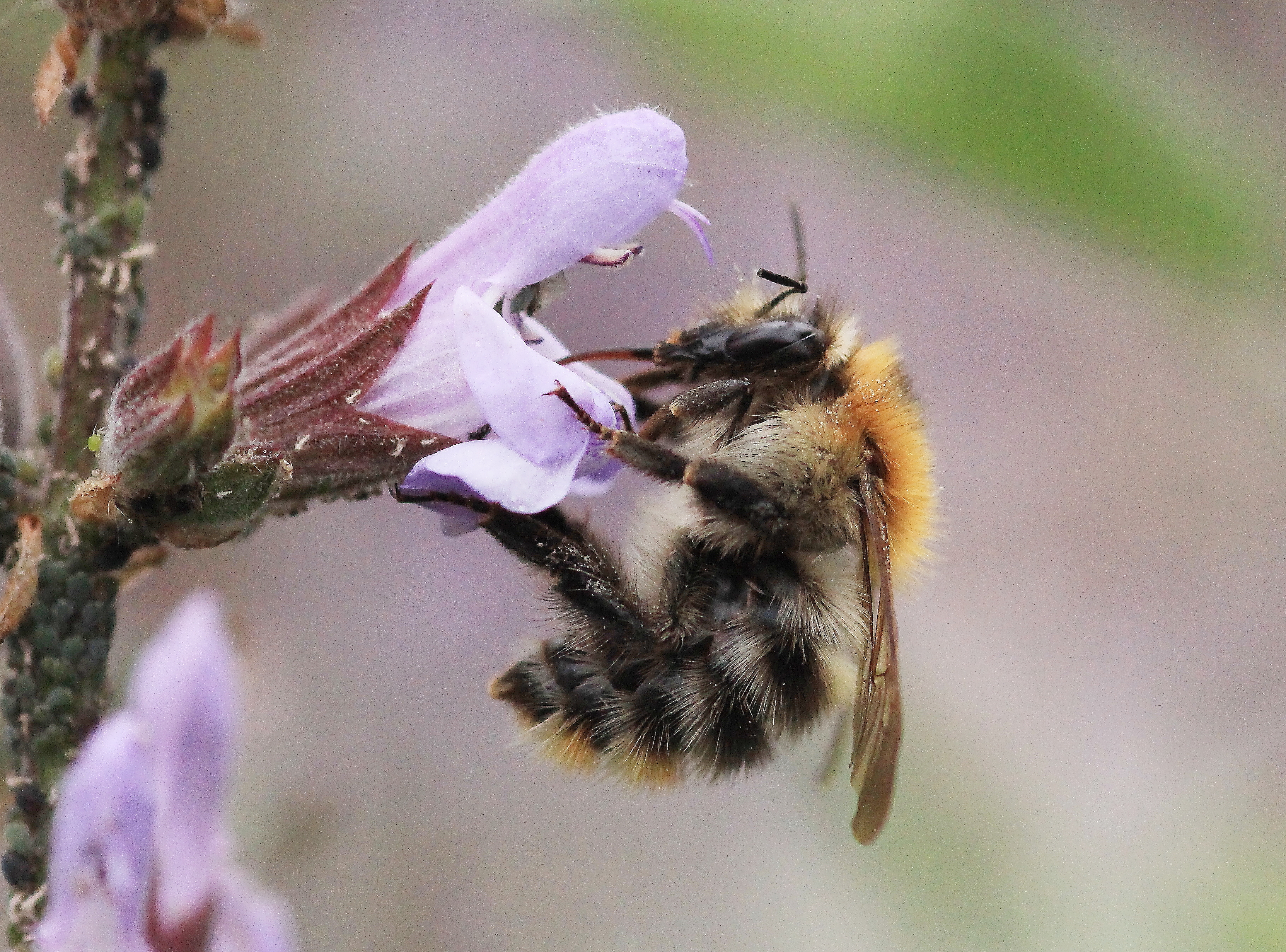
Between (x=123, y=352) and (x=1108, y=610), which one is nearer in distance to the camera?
(x=123, y=352)

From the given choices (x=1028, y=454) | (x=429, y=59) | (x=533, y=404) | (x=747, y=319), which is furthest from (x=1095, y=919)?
(x=429, y=59)

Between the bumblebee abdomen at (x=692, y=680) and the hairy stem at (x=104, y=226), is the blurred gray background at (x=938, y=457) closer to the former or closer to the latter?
the bumblebee abdomen at (x=692, y=680)

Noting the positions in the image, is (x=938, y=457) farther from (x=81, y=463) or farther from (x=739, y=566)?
(x=81, y=463)

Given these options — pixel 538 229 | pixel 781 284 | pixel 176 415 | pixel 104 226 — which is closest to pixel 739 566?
pixel 781 284

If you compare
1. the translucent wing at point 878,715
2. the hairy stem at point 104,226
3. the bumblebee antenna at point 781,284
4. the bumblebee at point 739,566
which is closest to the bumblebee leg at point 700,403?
the bumblebee at point 739,566

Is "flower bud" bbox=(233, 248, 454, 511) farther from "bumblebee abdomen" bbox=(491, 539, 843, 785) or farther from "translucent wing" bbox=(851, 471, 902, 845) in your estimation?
"translucent wing" bbox=(851, 471, 902, 845)

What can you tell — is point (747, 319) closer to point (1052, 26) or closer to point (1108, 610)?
point (1052, 26)
